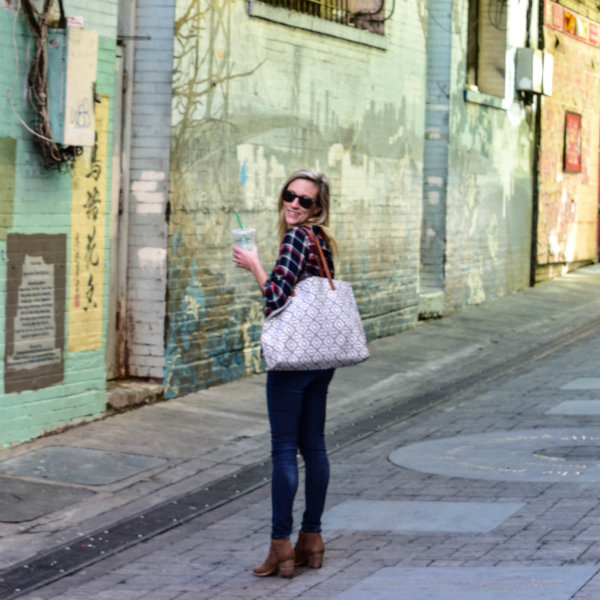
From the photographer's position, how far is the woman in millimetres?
6039

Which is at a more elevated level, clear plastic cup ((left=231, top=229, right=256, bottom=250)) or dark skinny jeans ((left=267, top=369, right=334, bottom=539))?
clear plastic cup ((left=231, top=229, right=256, bottom=250))

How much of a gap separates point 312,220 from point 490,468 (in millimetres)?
2881

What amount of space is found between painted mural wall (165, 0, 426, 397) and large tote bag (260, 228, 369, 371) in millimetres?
4829

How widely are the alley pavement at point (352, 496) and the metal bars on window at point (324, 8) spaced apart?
360 cm

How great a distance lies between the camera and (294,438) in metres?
6.12

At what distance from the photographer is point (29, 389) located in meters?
9.16

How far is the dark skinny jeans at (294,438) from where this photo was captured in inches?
239

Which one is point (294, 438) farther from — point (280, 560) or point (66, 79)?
point (66, 79)

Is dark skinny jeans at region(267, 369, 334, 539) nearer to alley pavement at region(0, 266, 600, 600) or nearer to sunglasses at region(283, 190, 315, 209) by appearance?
alley pavement at region(0, 266, 600, 600)

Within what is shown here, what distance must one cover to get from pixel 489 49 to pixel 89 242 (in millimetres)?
10647

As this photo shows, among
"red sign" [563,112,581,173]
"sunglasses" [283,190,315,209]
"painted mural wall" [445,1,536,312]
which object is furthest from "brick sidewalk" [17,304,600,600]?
"red sign" [563,112,581,173]

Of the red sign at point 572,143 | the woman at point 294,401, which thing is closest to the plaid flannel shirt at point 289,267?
the woman at point 294,401

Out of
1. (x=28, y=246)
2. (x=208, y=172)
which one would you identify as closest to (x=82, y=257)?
(x=28, y=246)

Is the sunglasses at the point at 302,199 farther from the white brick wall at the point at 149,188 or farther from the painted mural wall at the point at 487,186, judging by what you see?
Answer: the painted mural wall at the point at 487,186
